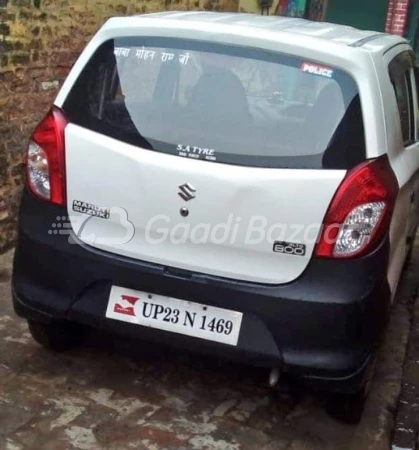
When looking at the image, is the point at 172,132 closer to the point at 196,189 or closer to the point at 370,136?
the point at 196,189

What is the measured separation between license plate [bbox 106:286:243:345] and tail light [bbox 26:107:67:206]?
529 millimetres

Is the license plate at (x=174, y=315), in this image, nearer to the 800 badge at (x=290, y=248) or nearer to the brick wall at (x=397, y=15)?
the 800 badge at (x=290, y=248)

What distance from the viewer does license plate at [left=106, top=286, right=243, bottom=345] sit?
3400 mm

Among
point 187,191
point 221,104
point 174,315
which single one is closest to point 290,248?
point 187,191

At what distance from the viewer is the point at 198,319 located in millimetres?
3438

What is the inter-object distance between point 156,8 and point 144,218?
448cm

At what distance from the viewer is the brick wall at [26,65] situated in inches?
211

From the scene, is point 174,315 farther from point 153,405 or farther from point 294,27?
point 294,27

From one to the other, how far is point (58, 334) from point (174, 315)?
97 cm

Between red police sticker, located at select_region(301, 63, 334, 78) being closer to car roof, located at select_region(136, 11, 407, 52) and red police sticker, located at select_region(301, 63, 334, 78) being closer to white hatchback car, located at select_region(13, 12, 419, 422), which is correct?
white hatchback car, located at select_region(13, 12, 419, 422)

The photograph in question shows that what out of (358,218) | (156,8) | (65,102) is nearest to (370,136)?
(358,218)

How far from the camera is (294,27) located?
3916 millimetres

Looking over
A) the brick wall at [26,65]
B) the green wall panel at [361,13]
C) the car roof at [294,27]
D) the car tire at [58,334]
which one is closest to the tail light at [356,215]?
the car roof at [294,27]

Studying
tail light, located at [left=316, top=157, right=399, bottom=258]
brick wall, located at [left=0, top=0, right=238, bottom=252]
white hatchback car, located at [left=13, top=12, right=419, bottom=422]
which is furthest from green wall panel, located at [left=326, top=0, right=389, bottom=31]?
tail light, located at [left=316, top=157, right=399, bottom=258]
